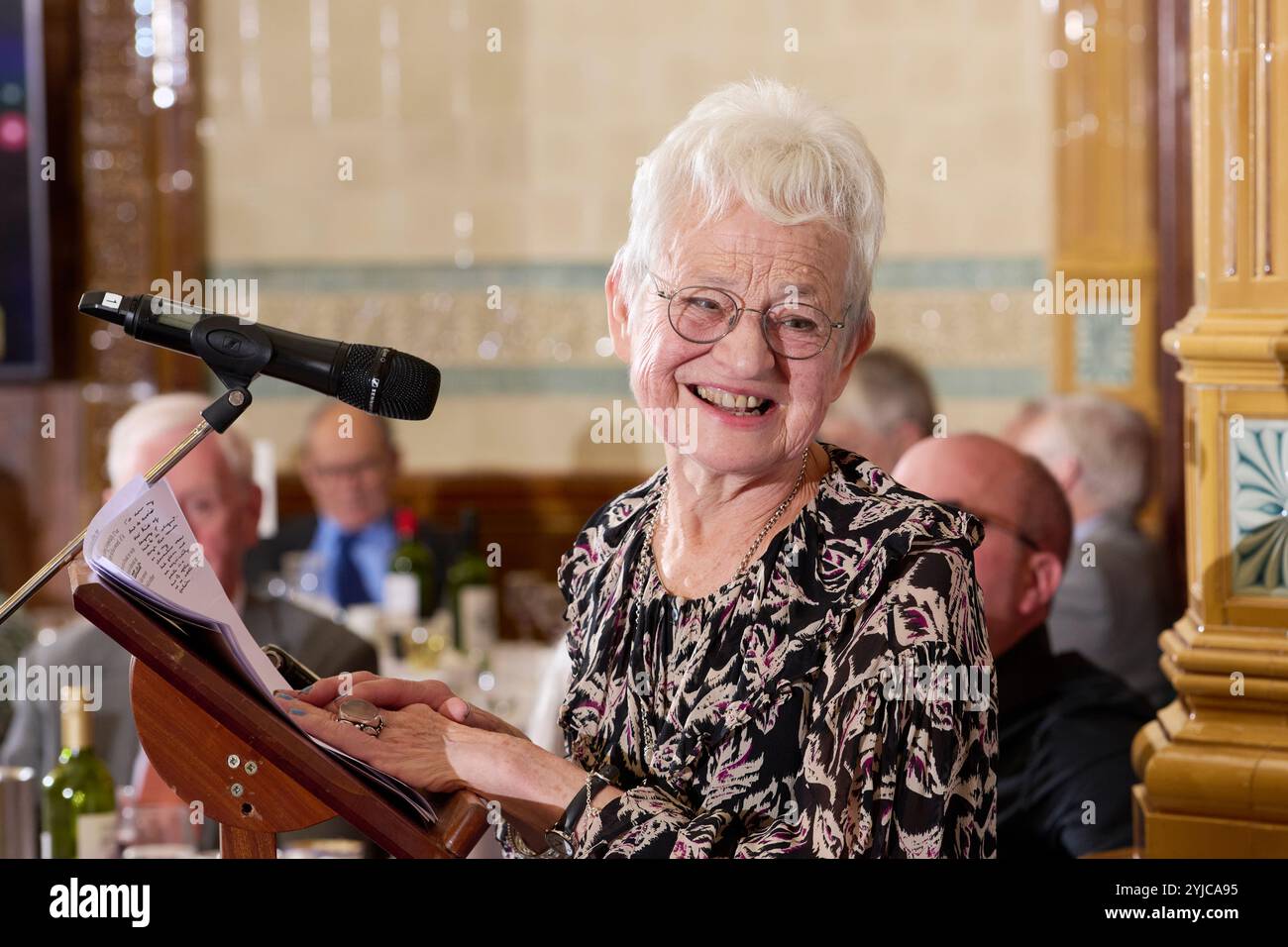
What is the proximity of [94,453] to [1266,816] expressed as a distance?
483 cm

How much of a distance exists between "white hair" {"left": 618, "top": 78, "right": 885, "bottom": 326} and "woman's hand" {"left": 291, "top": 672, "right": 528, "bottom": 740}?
515 millimetres

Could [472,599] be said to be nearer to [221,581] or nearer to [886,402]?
[221,581]

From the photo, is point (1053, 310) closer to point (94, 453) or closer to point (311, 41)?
point (311, 41)

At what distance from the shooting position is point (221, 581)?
9.62 feet

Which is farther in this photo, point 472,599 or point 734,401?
point 472,599

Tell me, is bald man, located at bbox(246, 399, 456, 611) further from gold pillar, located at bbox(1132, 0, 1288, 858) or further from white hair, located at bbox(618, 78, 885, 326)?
white hair, located at bbox(618, 78, 885, 326)

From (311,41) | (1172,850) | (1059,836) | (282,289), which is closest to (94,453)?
(282,289)

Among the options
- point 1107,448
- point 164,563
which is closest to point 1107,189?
point 1107,448

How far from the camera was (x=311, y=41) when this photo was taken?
5965 millimetres

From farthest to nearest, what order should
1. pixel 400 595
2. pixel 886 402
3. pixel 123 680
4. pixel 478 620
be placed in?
1. pixel 886 402
2. pixel 400 595
3. pixel 478 620
4. pixel 123 680

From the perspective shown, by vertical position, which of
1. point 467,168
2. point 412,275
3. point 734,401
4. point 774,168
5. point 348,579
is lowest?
point 348,579

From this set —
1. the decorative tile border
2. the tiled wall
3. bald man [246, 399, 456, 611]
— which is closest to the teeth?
bald man [246, 399, 456, 611]

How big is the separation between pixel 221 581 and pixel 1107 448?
2259 millimetres

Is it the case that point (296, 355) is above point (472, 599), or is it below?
above
